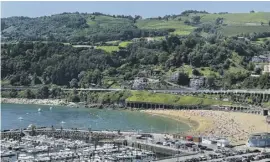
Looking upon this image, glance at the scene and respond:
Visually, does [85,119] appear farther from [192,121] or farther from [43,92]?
[43,92]

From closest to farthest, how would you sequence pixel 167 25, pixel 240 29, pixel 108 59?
pixel 108 59
pixel 240 29
pixel 167 25

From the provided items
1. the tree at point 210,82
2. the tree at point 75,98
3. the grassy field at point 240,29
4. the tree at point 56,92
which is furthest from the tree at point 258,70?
the grassy field at point 240,29

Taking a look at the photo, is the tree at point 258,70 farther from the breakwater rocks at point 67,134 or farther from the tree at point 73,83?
the breakwater rocks at point 67,134

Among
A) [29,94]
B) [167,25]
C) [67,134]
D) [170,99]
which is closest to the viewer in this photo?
[67,134]

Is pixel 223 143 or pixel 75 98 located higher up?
pixel 223 143

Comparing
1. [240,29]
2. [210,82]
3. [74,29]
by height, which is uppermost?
[74,29]

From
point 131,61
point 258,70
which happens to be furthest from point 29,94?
point 258,70

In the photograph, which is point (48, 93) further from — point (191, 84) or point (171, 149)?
point (171, 149)
